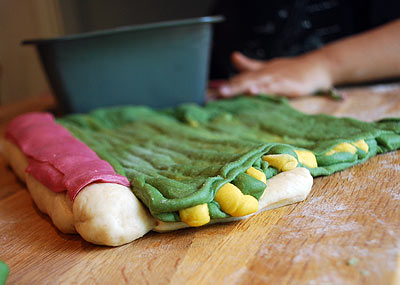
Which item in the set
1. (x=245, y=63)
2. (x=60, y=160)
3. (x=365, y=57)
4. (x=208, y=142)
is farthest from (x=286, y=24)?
(x=60, y=160)

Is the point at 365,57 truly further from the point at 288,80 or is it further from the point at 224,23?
the point at 224,23

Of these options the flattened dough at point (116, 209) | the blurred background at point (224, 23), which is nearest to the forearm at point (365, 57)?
the blurred background at point (224, 23)

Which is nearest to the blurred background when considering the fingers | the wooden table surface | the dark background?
the dark background

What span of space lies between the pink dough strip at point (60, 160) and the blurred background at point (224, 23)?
99 centimetres

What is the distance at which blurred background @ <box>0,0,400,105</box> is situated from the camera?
148 cm

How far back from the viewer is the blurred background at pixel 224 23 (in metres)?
1.48

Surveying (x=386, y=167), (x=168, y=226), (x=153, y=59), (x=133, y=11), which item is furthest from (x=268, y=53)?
(x=133, y=11)

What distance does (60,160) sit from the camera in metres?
0.67

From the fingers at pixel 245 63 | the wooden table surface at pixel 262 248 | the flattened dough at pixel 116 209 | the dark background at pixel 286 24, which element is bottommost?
the wooden table surface at pixel 262 248

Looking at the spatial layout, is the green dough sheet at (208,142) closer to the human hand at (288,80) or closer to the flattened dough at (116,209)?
the flattened dough at (116,209)

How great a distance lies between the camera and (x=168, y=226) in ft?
1.90

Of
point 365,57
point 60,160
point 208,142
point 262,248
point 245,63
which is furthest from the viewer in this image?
point 245,63

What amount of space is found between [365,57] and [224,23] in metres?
0.68

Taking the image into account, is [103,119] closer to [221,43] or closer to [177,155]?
[177,155]
